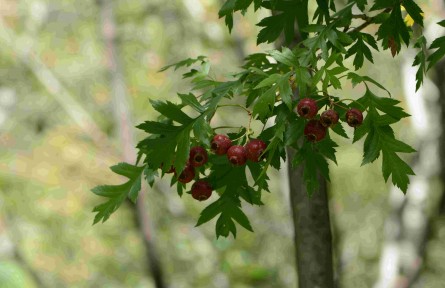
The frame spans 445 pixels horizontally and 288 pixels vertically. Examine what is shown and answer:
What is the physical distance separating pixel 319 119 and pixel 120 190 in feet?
2.21

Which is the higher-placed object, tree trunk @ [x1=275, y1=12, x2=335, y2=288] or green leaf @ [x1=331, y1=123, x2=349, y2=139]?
green leaf @ [x1=331, y1=123, x2=349, y2=139]

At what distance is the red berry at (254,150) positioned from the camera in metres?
2.09

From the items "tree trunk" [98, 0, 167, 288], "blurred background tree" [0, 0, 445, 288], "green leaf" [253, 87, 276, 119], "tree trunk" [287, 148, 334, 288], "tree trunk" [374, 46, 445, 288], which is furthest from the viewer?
"tree trunk" [98, 0, 167, 288]

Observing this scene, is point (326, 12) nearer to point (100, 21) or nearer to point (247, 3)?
point (247, 3)

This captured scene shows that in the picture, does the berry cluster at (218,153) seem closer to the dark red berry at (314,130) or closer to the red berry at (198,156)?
the red berry at (198,156)

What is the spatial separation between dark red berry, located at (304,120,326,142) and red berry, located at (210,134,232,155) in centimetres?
25

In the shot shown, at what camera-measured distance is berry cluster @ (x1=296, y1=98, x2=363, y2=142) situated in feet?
6.60

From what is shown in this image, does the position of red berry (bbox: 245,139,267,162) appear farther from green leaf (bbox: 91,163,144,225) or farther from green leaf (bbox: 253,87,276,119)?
green leaf (bbox: 91,163,144,225)

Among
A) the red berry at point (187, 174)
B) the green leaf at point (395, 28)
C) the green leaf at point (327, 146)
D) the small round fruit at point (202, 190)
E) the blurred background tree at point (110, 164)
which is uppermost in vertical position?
Result: the blurred background tree at point (110, 164)

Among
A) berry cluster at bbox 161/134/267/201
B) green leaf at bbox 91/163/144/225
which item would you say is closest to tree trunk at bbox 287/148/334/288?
berry cluster at bbox 161/134/267/201

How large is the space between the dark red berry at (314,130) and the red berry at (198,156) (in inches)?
12.7

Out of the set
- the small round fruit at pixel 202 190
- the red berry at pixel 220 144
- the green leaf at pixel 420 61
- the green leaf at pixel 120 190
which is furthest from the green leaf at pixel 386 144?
the green leaf at pixel 120 190

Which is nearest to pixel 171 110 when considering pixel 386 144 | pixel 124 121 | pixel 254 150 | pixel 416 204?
pixel 254 150

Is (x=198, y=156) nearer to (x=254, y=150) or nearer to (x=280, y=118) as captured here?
(x=254, y=150)
